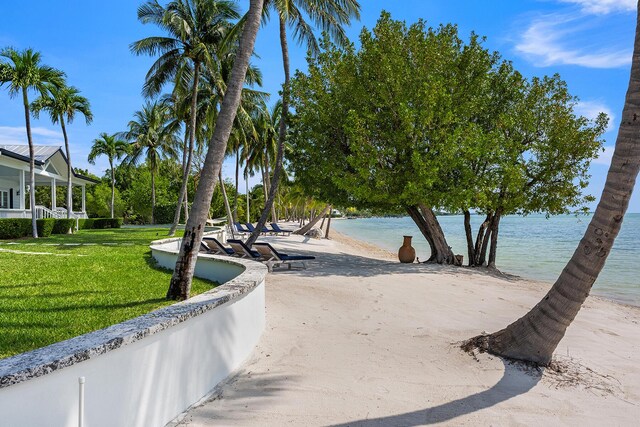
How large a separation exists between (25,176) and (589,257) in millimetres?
32246

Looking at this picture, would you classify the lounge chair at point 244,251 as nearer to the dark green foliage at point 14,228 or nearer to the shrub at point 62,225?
the dark green foliage at point 14,228

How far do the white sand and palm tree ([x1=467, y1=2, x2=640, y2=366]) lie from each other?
326 millimetres

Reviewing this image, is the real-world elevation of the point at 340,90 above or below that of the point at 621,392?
above

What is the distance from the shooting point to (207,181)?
242 inches

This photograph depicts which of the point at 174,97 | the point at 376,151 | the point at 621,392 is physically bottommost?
the point at 621,392

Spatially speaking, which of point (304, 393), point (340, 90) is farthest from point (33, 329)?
point (340, 90)

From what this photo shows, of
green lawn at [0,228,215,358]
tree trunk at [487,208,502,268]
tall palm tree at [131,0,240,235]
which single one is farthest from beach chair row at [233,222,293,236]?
green lawn at [0,228,215,358]

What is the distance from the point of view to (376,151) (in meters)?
15.3

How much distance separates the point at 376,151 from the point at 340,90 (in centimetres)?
341

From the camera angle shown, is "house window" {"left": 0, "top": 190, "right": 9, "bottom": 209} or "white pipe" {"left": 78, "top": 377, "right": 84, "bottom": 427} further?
"house window" {"left": 0, "top": 190, "right": 9, "bottom": 209}

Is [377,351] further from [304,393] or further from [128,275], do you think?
[128,275]

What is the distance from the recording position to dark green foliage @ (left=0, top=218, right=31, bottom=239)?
19.9m

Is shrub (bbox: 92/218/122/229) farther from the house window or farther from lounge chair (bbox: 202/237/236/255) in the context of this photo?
lounge chair (bbox: 202/237/236/255)

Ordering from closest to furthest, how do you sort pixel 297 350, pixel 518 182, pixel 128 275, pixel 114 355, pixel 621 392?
pixel 114 355 → pixel 621 392 → pixel 297 350 → pixel 128 275 → pixel 518 182
